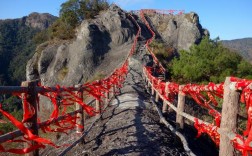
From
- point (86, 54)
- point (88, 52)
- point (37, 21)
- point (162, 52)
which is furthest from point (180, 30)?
point (37, 21)

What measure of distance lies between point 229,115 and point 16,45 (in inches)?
4574

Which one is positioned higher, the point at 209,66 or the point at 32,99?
the point at 32,99

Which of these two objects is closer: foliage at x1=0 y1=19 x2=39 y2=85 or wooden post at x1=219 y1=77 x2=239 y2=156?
wooden post at x1=219 y1=77 x2=239 y2=156

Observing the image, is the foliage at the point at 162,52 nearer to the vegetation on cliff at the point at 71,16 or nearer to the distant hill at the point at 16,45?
the vegetation on cliff at the point at 71,16

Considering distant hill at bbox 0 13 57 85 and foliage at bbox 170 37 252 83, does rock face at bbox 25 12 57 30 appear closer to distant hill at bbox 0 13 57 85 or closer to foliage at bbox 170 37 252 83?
distant hill at bbox 0 13 57 85

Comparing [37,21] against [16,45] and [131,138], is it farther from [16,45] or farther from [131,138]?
[131,138]

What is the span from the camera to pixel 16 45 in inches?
4427

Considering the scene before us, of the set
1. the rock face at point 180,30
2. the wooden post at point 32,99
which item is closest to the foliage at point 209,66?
the wooden post at point 32,99

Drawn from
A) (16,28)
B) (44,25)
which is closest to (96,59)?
(16,28)

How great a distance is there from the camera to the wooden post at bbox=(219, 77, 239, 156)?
3.67 m

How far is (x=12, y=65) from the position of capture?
94438 millimetres

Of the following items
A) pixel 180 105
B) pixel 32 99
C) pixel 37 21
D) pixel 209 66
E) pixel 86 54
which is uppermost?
pixel 37 21

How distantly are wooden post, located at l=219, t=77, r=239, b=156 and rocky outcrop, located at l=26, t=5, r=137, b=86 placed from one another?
2349cm

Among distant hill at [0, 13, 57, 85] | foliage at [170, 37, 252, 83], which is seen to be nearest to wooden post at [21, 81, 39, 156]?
foliage at [170, 37, 252, 83]
